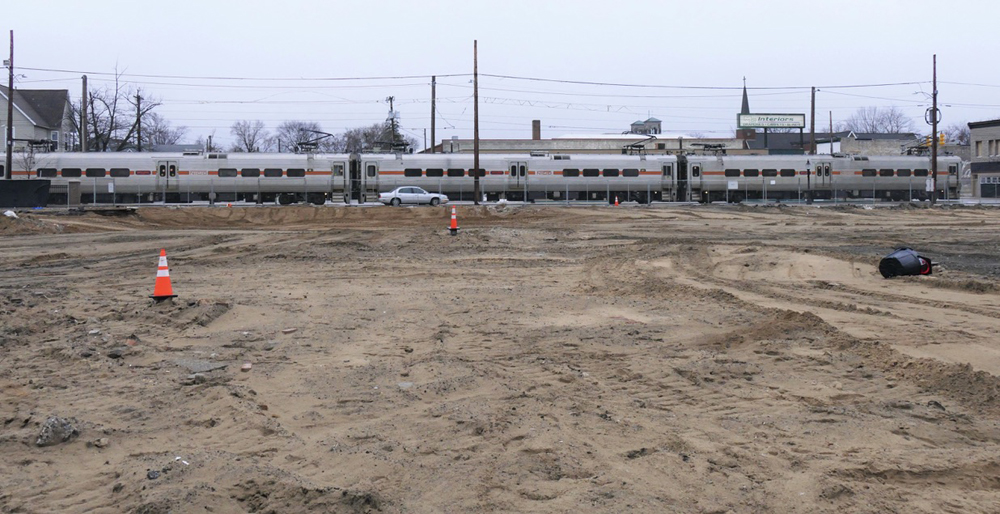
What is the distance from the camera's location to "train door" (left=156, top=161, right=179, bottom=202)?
4512 cm

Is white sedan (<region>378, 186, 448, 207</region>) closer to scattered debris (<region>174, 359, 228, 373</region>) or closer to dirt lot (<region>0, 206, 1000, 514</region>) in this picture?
dirt lot (<region>0, 206, 1000, 514</region>)

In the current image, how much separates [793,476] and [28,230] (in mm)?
27460

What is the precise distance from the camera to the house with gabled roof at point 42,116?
73750 mm

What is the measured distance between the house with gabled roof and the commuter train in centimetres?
3367

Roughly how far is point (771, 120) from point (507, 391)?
92.0 m

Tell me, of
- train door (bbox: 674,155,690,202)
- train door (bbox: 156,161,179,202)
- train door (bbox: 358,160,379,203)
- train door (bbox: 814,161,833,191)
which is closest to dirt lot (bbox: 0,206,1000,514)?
train door (bbox: 156,161,179,202)

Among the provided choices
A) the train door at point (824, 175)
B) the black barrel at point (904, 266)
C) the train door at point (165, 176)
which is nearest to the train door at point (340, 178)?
the train door at point (165, 176)

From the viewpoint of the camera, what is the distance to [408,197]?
44.2 metres

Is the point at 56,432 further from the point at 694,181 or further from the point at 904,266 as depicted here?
the point at 694,181

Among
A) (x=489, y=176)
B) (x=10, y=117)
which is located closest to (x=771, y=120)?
(x=489, y=176)

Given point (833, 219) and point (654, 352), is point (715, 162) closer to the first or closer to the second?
point (833, 219)

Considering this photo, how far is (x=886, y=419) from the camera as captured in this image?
6199 millimetres

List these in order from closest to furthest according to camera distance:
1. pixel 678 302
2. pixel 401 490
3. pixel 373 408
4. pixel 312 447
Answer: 1. pixel 401 490
2. pixel 312 447
3. pixel 373 408
4. pixel 678 302

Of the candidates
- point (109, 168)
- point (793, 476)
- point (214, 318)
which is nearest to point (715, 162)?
point (109, 168)
